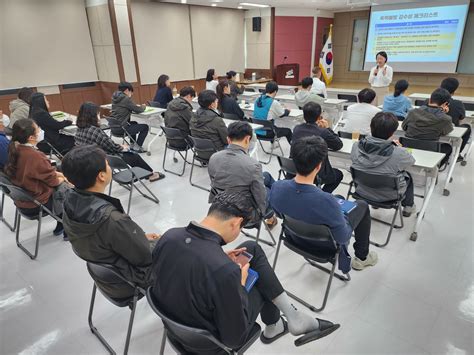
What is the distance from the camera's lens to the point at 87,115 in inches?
130

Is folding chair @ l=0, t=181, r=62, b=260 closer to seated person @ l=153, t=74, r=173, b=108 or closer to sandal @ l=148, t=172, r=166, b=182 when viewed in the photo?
sandal @ l=148, t=172, r=166, b=182

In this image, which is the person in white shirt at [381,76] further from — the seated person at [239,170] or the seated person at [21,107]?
the seated person at [21,107]

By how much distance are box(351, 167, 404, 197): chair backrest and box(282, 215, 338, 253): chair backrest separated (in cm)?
84

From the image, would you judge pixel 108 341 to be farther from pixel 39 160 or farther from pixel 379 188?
pixel 379 188

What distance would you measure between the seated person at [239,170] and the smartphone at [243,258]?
2.98ft

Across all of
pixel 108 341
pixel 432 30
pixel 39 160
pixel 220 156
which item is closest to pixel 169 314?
pixel 108 341

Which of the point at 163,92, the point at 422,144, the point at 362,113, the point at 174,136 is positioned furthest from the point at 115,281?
the point at 163,92

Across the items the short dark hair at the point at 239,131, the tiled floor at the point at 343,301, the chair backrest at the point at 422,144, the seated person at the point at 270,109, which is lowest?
the tiled floor at the point at 343,301

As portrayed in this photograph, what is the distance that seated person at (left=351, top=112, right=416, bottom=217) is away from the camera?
243 centimetres

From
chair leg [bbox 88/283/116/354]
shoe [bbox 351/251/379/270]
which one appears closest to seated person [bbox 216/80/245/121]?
shoe [bbox 351/251/379/270]

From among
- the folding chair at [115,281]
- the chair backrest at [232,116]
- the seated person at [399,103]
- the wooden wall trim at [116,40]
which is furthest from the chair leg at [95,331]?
the wooden wall trim at [116,40]

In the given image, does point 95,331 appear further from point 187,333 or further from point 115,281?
point 187,333

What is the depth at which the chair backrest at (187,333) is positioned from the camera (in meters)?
1.13

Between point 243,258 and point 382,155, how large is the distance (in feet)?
5.37
